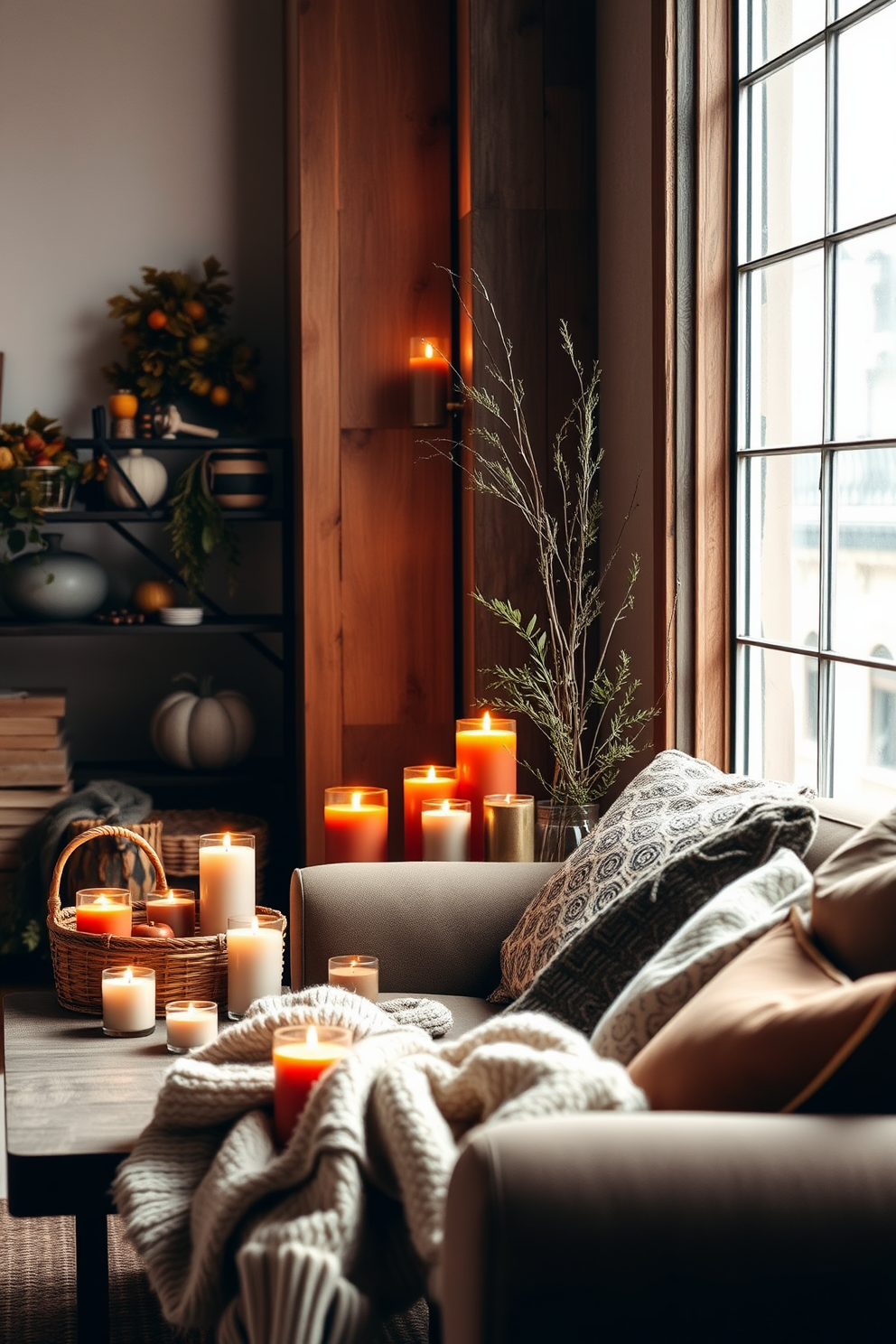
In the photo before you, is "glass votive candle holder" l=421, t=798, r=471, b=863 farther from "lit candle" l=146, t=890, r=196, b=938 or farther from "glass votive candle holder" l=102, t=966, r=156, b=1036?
"glass votive candle holder" l=102, t=966, r=156, b=1036

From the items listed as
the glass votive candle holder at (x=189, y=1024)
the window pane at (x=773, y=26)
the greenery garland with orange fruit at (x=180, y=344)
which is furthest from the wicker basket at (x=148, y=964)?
the greenery garland with orange fruit at (x=180, y=344)

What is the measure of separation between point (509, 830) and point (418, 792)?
0.80ft

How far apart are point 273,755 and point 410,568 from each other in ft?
3.07

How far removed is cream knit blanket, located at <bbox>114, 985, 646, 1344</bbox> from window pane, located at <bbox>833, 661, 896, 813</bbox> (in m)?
1.05

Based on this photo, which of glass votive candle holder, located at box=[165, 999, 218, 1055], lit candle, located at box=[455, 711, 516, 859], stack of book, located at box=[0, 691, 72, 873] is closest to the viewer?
glass votive candle holder, located at box=[165, 999, 218, 1055]

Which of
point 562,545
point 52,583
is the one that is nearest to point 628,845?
point 562,545

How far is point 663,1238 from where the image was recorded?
1015 mm

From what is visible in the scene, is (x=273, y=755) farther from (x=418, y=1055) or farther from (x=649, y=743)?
(x=418, y=1055)

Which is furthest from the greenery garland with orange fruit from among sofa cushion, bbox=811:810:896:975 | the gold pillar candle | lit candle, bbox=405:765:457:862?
sofa cushion, bbox=811:810:896:975

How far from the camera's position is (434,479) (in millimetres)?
3646

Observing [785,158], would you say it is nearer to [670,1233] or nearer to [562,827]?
[562,827]

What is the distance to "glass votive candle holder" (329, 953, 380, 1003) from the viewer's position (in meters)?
1.91

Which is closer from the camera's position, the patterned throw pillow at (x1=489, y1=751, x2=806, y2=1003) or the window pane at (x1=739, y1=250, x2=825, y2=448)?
the patterned throw pillow at (x1=489, y1=751, x2=806, y2=1003)

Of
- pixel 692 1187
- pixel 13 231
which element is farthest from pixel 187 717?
pixel 692 1187
